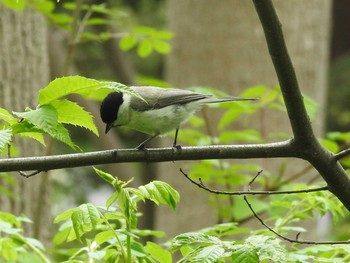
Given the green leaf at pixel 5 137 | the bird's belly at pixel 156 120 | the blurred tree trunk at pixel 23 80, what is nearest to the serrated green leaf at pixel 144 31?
the blurred tree trunk at pixel 23 80

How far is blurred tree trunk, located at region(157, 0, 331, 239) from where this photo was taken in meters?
5.47

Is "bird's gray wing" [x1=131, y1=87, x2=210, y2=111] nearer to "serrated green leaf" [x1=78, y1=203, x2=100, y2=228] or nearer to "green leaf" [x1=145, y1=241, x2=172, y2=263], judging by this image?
"green leaf" [x1=145, y1=241, x2=172, y2=263]

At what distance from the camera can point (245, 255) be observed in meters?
1.80

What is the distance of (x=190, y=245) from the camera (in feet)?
6.56

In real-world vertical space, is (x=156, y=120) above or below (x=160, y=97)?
below

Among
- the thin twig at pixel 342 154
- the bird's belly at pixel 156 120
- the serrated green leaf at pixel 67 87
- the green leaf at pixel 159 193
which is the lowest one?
the green leaf at pixel 159 193

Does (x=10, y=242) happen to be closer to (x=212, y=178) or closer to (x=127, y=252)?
(x=127, y=252)

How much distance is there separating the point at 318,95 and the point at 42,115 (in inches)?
167

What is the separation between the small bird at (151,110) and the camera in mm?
3367

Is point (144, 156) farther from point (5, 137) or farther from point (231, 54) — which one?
point (231, 54)

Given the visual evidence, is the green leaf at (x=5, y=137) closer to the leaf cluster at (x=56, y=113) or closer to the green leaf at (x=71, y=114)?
the leaf cluster at (x=56, y=113)

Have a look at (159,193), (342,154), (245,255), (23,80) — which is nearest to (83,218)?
(159,193)

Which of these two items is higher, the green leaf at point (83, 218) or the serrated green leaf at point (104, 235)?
the green leaf at point (83, 218)

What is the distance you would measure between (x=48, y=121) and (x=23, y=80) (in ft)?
9.30
